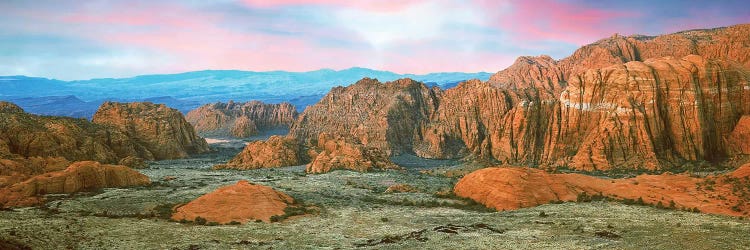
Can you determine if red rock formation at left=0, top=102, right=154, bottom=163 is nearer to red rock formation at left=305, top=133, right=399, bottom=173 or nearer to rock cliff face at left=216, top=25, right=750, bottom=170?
red rock formation at left=305, top=133, right=399, bottom=173

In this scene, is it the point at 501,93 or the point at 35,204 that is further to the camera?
the point at 501,93

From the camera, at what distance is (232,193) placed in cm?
4866

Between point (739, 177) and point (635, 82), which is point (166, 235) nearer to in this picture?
point (739, 177)

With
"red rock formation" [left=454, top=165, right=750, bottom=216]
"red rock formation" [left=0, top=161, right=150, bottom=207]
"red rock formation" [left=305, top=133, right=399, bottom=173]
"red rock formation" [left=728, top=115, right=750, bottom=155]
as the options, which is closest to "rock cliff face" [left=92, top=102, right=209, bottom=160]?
"red rock formation" [left=305, top=133, right=399, bottom=173]

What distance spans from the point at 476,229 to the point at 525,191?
14.9 metres

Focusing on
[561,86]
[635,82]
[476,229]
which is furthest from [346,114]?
[476,229]

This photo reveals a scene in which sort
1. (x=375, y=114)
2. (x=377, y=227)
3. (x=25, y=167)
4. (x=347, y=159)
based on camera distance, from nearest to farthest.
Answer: (x=377, y=227) < (x=25, y=167) < (x=347, y=159) < (x=375, y=114)

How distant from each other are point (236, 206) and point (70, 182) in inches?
940

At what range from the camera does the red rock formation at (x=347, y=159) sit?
89812 mm

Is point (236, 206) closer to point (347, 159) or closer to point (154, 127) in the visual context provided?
point (347, 159)

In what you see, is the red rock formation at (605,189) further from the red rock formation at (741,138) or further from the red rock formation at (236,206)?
the red rock formation at (741,138)

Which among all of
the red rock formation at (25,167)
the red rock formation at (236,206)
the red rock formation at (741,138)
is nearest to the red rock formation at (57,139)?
the red rock formation at (25,167)

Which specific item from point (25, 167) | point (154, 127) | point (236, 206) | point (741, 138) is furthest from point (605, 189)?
point (154, 127)

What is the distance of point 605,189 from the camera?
53.7 metres
